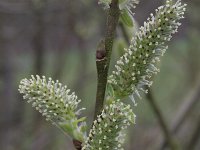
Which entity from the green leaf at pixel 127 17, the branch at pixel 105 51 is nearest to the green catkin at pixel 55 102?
the branch at pixel 105 51

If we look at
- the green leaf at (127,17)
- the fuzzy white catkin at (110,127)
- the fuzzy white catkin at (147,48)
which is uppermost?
the green leaf at (127,17)

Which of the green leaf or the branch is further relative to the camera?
the green leaf

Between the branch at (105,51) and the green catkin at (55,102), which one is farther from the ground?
the branch at (105,51)

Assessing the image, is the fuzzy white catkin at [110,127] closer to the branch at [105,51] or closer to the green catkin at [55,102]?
the branch at [105,51]

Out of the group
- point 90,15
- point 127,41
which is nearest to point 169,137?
point 127,41

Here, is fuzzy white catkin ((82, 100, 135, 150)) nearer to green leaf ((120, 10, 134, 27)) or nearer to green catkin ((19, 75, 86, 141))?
green catkin ((19, 75, 86, 141))

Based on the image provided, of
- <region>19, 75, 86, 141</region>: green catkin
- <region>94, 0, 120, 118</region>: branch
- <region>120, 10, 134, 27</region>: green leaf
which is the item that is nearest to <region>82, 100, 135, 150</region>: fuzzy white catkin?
<region>94, 0, 120, 118</region>: branch
